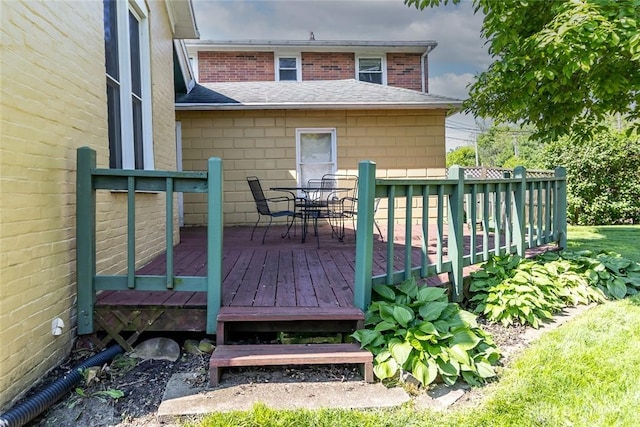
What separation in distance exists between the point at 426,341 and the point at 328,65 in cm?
1191

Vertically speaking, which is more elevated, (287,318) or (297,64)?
(297,64)

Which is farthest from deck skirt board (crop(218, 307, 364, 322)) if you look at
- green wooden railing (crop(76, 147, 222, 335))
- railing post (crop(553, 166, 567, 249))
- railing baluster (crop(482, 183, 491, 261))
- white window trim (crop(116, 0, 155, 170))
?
railing post (crop(553, 166, 567, 249))

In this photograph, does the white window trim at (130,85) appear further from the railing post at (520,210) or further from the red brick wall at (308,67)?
the red brick wall at (308,67)

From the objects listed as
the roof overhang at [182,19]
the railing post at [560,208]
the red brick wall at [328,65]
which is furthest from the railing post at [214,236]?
the red brick wall at [328,65]

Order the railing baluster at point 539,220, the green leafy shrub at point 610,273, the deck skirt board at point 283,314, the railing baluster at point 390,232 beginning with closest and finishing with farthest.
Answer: the deck skirt board at point 283,314
the railing baluster at point 390,232
the green leafy shrub at point 610,273
the railing baluster at point 539,220

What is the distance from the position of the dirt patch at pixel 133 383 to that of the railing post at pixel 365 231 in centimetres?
47

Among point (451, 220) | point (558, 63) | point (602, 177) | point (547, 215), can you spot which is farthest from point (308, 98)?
point (602, 177)

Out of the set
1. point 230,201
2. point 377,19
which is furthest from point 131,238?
point 377,19

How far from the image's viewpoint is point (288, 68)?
12.8 m

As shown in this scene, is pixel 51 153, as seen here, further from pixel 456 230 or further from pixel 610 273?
pixel 610 273

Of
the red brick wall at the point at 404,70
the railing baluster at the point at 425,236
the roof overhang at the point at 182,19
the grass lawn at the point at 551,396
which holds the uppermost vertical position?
the red brick wall at the point at 404,70

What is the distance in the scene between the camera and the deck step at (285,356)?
2.20m

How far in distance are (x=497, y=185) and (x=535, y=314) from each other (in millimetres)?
1260

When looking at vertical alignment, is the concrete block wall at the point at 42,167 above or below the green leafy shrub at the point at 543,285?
above
